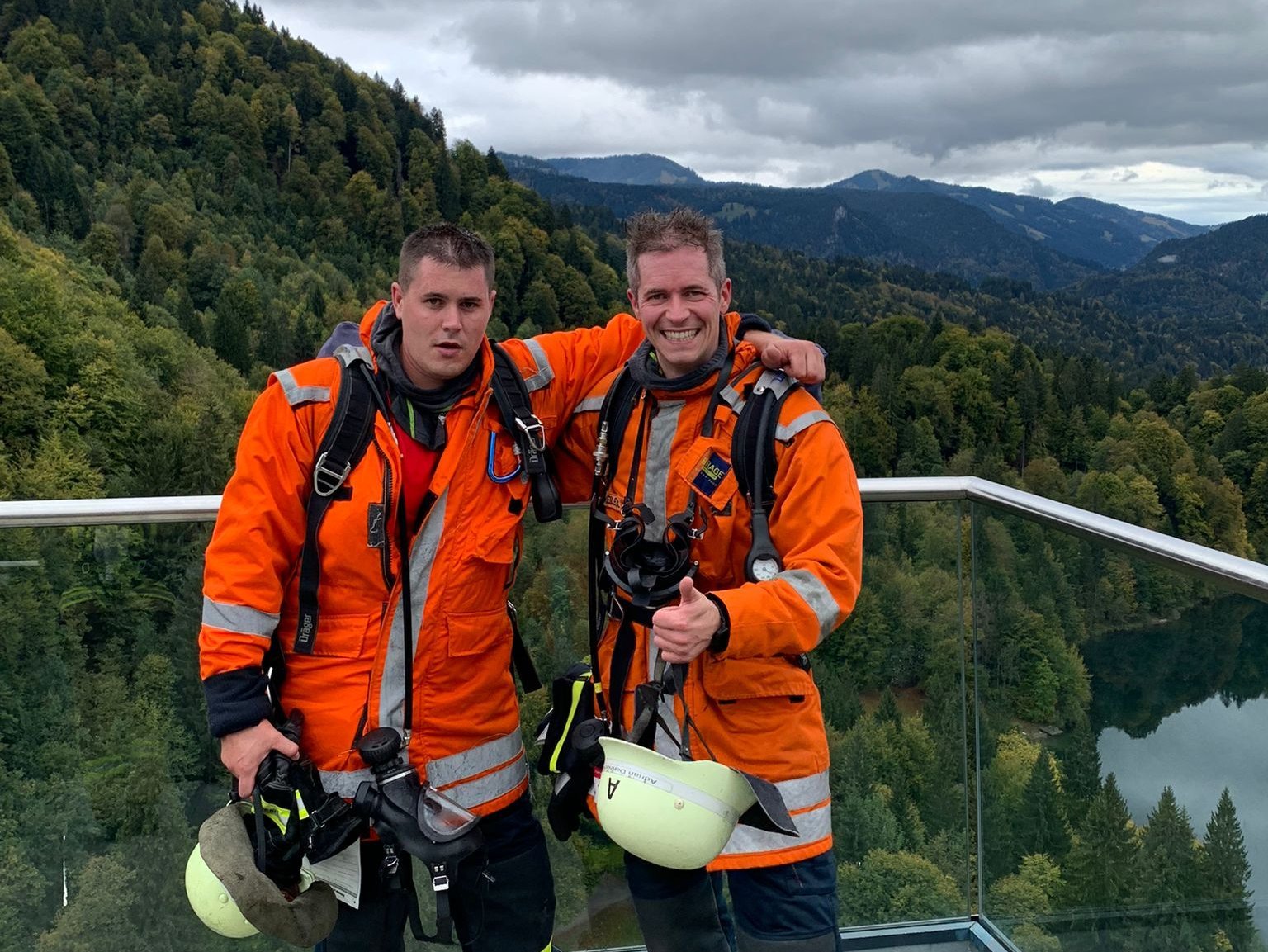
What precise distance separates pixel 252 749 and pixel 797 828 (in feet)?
3.34

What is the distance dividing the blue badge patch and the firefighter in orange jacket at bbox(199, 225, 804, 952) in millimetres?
393

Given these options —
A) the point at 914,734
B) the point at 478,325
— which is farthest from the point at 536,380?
the point at 914,734

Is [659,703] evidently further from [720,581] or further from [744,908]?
[744,908]

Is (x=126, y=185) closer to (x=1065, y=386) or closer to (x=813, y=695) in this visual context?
(x=1065, y=386)

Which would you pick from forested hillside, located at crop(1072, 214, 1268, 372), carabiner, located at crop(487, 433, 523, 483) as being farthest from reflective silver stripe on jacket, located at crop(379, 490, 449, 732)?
forested hillside, located at crop(1072, 214, 1268, 372)

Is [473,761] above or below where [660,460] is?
below

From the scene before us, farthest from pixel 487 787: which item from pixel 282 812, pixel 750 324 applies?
pixel 750 324

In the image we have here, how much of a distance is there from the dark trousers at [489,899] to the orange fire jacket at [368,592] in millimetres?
108

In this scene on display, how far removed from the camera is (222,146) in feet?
297

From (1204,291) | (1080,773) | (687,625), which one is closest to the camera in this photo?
(687,625)

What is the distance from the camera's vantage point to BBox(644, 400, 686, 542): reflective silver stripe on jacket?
2037mm

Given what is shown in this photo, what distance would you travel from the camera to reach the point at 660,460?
2.06 m

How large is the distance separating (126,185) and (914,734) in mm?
93236

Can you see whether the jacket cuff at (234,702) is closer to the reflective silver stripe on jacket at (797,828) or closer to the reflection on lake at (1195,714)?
the reflective silver stripe on jacket at (797,828)
